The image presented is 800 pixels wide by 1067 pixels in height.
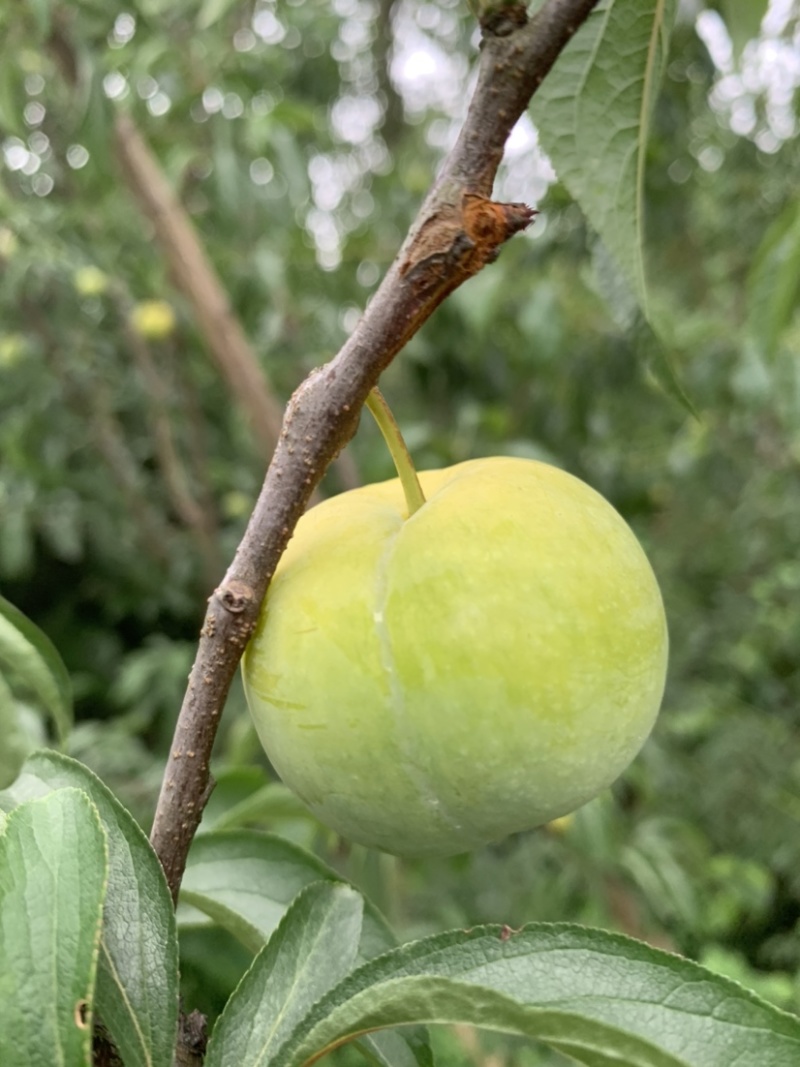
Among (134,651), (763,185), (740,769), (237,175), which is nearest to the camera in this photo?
(237,175)

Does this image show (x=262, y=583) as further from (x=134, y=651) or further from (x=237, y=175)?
(x=134, y=651)

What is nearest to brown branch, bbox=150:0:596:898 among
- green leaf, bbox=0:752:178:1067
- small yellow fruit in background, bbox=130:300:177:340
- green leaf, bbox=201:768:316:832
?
green leaf, bbox=0:752:178:1067

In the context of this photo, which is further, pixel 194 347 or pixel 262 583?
pixel 194 347

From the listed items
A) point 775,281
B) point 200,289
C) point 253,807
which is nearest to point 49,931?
point 253,807

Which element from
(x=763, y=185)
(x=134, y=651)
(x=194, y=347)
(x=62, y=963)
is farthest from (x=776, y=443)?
(x=62, y=963)

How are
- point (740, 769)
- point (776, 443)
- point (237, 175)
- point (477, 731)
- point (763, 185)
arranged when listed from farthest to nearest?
point (776, 443), point (740, 769), point (763, 185), point (237, 175), point (477, 731)

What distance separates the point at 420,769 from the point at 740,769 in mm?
2174

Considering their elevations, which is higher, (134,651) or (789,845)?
(134,651)

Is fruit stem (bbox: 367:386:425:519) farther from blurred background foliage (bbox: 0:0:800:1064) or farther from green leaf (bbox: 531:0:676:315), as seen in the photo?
blurred background foliage (bbox: 0:0:800:1064)

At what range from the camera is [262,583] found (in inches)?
16.9

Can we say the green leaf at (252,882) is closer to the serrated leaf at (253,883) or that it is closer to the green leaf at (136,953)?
the serrated leaf at (253,883)

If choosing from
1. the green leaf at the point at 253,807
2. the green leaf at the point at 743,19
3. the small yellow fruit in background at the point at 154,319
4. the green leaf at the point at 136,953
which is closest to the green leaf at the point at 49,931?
the green leaf at the point at 136,953

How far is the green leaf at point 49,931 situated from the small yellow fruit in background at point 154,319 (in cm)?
197

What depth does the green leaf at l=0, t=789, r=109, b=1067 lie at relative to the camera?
12.0 inches
